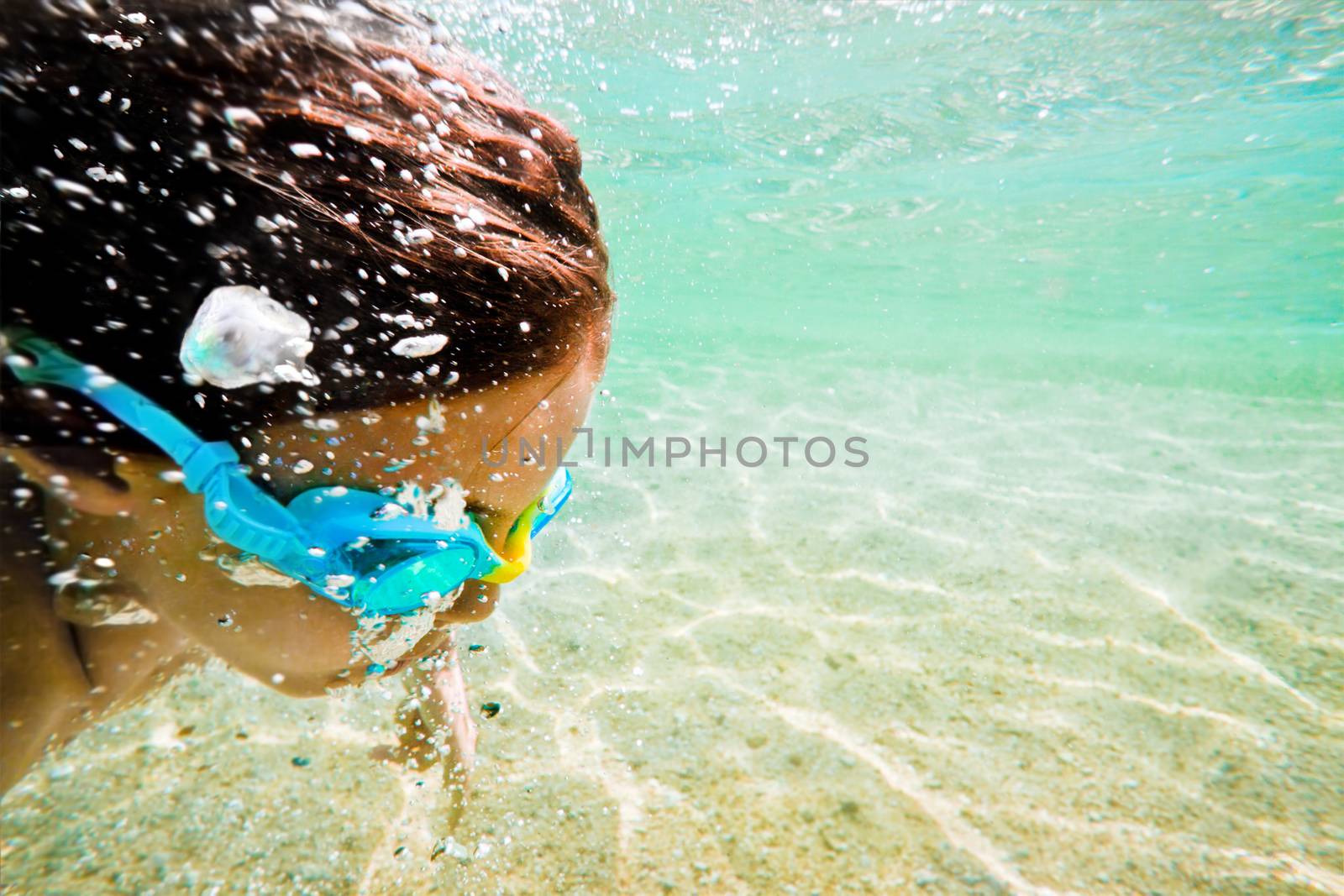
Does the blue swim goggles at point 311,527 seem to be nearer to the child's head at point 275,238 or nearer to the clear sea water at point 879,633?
the child's head at point 275,238

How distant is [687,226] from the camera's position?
93.9 feet

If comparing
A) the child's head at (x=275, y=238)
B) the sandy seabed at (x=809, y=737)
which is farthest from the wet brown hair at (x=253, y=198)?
the sandy seabed at (x=809, y=737)

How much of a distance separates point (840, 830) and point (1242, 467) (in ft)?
31.5

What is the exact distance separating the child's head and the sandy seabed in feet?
6.12

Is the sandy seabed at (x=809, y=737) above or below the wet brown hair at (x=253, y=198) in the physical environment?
below

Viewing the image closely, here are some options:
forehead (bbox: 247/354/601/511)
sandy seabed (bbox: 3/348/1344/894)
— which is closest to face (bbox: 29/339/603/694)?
forehead (bbox: 247/354/601/511)

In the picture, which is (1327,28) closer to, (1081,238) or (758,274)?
(1081,238)

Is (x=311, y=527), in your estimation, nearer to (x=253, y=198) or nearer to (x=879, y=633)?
(x=253, y=198)

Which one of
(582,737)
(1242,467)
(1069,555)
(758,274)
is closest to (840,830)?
(582,737)

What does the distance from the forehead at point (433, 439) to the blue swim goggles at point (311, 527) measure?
6cm

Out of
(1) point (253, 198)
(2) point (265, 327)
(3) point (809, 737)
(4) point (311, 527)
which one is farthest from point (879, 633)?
(1) point (253, 198)

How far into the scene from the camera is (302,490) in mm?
1250

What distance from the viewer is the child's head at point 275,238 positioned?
90 cm

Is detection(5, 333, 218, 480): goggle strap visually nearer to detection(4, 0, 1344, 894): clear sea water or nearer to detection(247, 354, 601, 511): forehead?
detection(247, 354, 601, 511): forehead
